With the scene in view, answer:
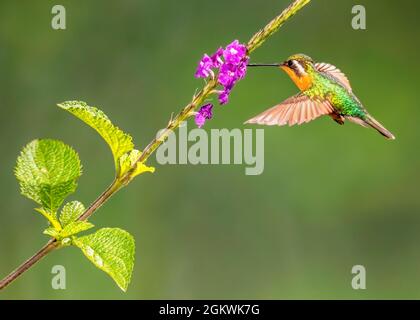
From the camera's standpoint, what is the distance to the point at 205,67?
28cm

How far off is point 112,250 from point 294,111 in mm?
319

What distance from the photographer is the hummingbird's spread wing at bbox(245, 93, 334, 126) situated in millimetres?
496

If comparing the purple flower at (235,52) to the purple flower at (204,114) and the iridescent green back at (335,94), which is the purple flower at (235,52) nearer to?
the purple flower at (204,114)

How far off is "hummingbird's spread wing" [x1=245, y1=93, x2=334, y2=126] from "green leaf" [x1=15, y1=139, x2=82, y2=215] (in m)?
0.22

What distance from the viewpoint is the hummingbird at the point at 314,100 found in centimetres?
49

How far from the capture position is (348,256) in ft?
6.95

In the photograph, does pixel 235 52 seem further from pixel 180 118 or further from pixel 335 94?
pixel 335 94

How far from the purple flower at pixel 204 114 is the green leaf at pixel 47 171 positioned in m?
0.05

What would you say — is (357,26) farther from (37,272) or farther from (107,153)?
(37,272)
